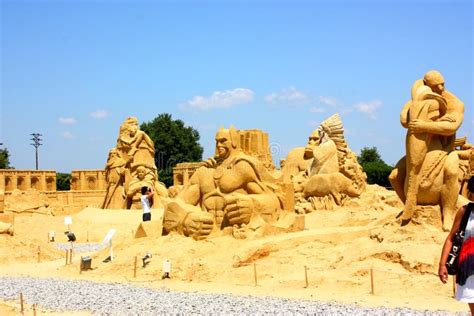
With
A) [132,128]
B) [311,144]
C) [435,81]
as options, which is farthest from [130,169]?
[435,81]

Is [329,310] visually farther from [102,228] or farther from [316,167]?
[102,228]

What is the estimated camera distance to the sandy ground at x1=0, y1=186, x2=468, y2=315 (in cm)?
975

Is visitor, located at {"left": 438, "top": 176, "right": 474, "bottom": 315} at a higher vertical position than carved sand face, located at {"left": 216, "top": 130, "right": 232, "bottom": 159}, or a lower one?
lower

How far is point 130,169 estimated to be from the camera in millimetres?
25031

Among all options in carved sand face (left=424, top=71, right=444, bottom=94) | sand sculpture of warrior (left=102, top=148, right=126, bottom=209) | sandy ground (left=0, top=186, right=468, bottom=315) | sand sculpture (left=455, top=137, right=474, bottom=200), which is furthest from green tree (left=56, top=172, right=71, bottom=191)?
carved sand face (left=424, top=71, right=444, bottom=94)

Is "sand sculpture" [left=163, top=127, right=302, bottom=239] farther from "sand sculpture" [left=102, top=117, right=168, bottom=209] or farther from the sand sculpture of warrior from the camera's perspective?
the sand sculpture of warrior

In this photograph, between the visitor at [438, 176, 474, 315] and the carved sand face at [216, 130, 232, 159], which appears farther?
the carved sand face at [216, 130, 232, 159]

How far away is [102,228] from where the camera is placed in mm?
23125

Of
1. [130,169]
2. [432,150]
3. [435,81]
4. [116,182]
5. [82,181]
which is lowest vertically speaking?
[432,150]

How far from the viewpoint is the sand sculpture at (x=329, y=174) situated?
19469mm

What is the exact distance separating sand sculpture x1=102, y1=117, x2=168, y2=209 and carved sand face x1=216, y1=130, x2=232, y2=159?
10133mm

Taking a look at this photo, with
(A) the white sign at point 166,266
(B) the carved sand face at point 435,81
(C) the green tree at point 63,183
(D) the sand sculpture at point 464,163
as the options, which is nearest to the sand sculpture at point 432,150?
(B) the carved sand face at point 435,81

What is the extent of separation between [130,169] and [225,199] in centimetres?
1210

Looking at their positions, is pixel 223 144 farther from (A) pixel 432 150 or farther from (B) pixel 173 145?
(B) pixel 173 145
